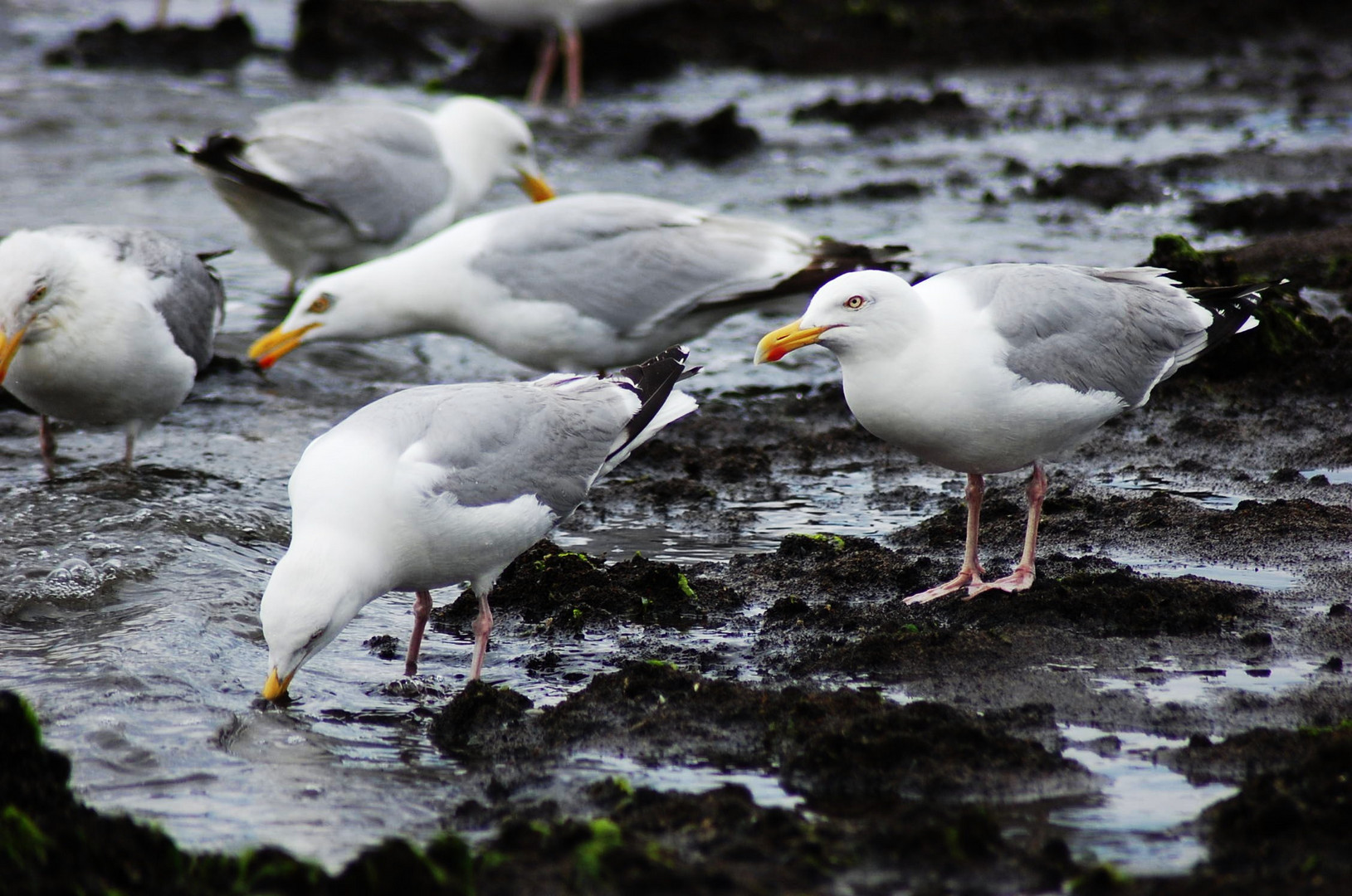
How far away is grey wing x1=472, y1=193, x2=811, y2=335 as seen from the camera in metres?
7.93

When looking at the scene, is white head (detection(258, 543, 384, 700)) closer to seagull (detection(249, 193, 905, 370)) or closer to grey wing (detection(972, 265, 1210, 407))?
grey wing (detection(972, 265, 1210, 407))

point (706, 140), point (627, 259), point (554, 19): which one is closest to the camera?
point (627, 259)

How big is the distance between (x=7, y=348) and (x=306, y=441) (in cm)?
189

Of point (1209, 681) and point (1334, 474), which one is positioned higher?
point (1334, 474)

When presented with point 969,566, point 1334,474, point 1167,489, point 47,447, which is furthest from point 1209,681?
point 47,447

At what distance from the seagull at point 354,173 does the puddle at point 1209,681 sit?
6.96 metres

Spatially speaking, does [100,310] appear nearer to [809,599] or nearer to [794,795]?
[809,599]

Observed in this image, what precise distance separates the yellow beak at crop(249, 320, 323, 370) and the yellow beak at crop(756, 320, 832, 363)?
3.59 metres

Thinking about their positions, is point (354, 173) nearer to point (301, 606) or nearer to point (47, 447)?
point (47, 447)


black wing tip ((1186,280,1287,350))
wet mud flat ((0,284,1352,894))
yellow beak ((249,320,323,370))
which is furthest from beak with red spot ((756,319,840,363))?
yellow beak ((249,320,323,370))

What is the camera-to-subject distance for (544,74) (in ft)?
56.2

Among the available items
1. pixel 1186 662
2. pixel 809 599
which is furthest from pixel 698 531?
pixel 1186 662

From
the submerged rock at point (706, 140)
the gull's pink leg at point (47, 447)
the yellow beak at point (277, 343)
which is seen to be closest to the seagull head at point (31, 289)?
the gull's pink leg at point (47, 447)

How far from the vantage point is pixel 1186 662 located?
15.5 ft
